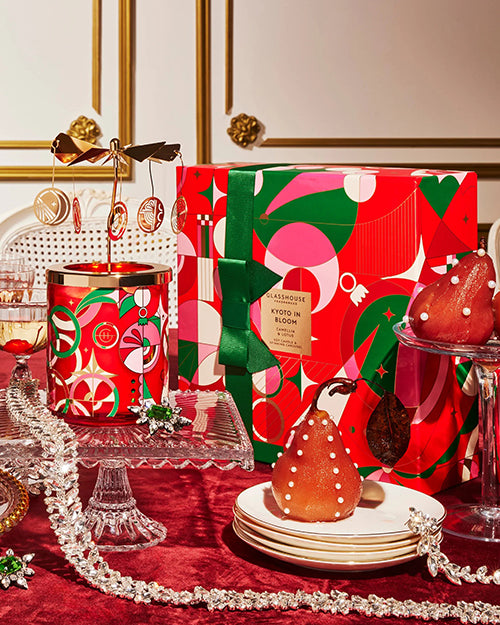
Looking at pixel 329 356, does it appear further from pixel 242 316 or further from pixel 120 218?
pixel 120 218

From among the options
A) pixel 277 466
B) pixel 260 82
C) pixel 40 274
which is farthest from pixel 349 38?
pixel 277 466

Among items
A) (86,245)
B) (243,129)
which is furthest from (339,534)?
(243,129)

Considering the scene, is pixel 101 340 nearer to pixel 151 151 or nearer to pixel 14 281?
pixel 151 151

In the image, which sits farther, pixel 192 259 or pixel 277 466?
pixel 192 259

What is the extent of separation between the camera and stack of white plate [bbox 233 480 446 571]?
79 centimetres

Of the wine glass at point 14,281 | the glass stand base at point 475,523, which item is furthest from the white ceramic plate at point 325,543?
the wine glass at point 14,281

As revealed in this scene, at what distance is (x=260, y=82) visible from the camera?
3.43 m

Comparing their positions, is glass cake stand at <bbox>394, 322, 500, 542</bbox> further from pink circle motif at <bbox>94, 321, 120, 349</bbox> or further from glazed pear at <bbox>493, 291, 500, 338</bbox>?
pink circle motif at <bbox>94, 321, 120, 349</bbox>

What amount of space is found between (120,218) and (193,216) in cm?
32

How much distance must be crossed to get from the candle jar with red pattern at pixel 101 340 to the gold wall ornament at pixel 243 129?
256 cm

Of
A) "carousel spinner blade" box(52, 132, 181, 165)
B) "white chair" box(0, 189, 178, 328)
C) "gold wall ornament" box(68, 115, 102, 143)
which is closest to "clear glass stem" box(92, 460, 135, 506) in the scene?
"carousel spinner blade" box(52, 132, 181, 165)

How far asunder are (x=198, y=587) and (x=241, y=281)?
0.51 meters

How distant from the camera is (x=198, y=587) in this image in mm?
783

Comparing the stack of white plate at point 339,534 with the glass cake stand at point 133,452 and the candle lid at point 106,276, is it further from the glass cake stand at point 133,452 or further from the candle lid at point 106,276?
the candle lid at point 106,276
